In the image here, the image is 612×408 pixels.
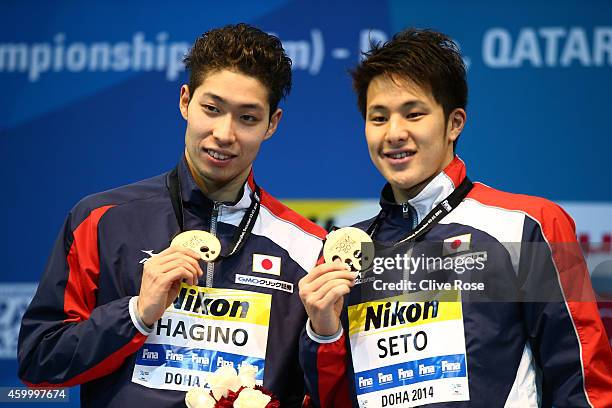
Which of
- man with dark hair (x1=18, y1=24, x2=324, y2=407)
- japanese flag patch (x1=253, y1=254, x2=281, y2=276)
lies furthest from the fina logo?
japanese flag patch (x1=253, y1=254, x2=281, y2=276)

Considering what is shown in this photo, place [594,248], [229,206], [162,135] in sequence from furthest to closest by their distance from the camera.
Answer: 1. [162,135]
2. [594,248]
3. [229,206]

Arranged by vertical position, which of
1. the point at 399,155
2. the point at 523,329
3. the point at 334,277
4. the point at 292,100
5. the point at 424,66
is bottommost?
the point at 523,329

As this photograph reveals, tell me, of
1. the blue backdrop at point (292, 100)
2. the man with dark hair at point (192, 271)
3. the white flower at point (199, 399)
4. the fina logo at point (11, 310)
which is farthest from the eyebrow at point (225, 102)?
the fina logo at point (11, 310)

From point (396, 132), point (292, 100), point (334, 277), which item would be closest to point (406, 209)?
point (396, 132)

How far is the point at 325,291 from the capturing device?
241 cm

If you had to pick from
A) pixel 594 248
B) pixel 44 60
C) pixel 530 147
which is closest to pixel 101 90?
pixel 44 60

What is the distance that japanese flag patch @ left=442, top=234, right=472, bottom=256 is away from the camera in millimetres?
2518

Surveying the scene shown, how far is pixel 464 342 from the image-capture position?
2408mm

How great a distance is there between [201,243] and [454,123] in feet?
2.49

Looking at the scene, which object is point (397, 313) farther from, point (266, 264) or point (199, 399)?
point (199, 399)

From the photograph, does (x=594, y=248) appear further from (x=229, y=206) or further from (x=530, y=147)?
(x=229, y=206)

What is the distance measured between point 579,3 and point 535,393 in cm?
202

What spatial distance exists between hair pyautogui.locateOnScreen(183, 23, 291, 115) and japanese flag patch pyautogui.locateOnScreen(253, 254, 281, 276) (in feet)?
1.34

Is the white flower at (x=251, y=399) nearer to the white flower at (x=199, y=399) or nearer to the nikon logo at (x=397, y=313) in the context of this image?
the white flower at (x=199, y=399)
